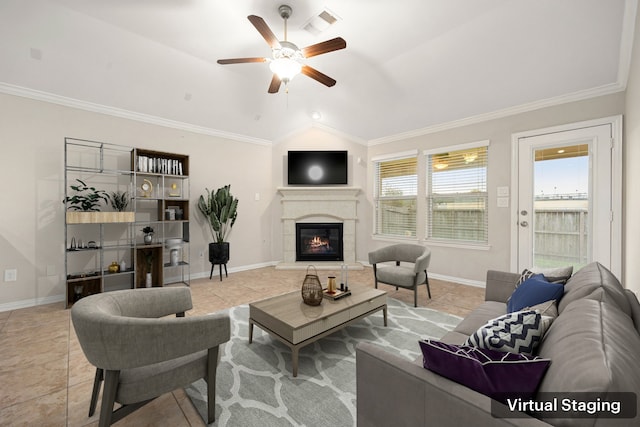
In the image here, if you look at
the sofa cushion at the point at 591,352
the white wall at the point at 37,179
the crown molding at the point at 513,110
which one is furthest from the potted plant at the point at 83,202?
the crown molding at the point at 513,110

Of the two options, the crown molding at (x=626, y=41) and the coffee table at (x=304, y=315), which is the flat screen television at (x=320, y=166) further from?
the crown molding at (x=626, y=41)

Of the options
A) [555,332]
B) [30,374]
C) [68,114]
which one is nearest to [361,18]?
[555,332]

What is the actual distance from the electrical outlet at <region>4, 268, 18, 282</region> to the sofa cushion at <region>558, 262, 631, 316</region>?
5418 millimetres

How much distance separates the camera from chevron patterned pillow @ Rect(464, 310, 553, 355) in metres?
1.12

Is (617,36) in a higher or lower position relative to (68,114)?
higher

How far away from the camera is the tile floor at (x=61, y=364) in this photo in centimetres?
165

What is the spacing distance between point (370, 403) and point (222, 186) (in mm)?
4693

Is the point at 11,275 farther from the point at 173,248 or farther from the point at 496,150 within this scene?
the point at 496,150

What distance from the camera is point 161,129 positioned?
446 cm

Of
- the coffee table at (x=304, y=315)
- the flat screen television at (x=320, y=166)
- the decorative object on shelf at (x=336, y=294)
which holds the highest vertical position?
the flat screen television at (x=320, y=166)

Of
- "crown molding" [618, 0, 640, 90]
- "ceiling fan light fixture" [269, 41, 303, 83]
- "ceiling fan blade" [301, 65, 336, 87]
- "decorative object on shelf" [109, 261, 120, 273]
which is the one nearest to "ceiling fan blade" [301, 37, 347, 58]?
"ceiling fan light fixture" [269, 41, 303, 83]

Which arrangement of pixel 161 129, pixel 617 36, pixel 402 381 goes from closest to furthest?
pixel 402 381, pixel 617 36, pixel 161 129

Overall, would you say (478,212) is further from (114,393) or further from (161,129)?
(161,129)

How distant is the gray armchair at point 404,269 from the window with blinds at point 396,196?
4.45 ft
